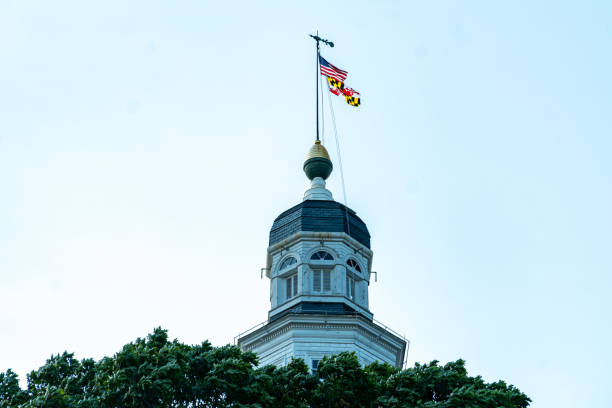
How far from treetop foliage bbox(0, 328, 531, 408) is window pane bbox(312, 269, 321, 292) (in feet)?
63.0

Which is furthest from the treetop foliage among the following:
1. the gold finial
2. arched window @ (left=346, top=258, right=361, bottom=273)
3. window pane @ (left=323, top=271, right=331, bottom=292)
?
the gold finial

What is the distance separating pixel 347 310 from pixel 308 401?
65.2 feet

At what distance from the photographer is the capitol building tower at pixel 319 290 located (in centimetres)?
6178

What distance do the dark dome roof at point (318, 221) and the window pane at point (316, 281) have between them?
2622 mm

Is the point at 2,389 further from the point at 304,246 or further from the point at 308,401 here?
the point at 304,246

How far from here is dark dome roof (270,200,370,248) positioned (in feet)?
222

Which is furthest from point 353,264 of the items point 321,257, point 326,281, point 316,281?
point 316,281

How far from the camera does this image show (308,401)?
44.7m

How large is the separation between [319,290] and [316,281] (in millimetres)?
660

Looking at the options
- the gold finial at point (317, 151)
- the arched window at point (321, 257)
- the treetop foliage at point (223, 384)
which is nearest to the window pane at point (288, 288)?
the arched window at point (321, 257)

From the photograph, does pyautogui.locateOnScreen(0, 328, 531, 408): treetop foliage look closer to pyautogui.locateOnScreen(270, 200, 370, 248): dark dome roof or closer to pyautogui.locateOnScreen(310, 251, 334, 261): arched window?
pyautogui.locateOnScreen(310, 251, 334, 261): arched window

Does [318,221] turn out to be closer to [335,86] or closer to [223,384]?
[335,86]

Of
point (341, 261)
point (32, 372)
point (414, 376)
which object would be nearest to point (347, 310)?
point (341, 261)

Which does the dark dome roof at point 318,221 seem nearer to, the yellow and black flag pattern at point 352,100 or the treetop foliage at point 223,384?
the yellow and black flag pattern at point 352,100
